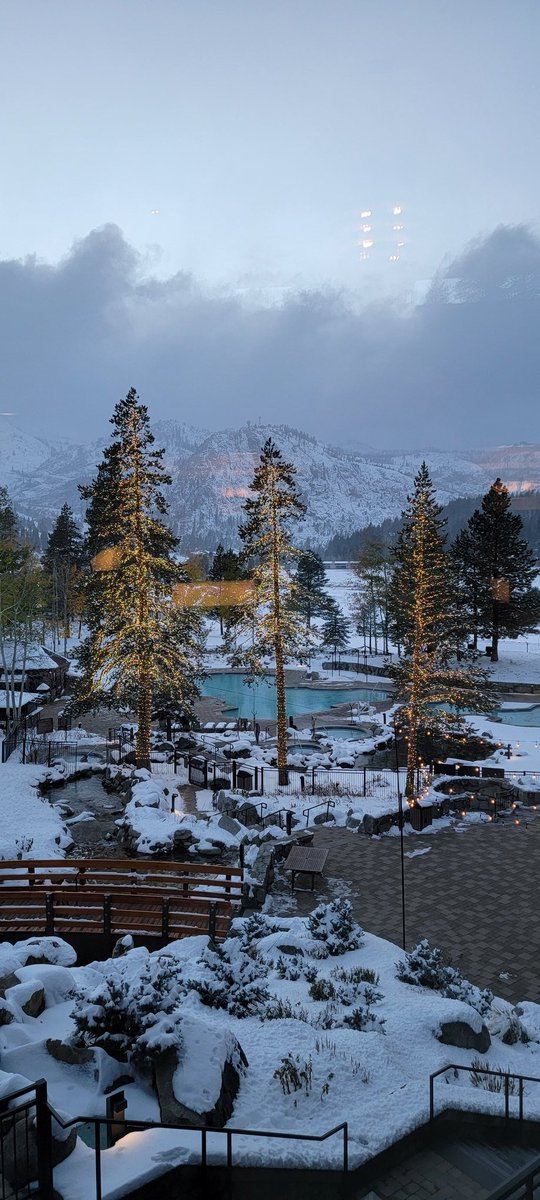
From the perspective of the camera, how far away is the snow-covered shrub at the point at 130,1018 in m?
6.77

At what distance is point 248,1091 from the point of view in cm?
678

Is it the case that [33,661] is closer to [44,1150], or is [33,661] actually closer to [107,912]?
[107,912]

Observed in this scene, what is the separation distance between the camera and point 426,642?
2289cm

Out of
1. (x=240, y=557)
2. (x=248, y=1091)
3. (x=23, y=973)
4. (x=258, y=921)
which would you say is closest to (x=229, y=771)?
(x=240, y=557)

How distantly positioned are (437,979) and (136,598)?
60.2ft

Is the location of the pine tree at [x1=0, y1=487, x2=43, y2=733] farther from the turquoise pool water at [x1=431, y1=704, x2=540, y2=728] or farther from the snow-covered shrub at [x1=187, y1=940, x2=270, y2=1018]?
the turquoise pool water at [x1=431, y1=704, x2=540, y2=728]

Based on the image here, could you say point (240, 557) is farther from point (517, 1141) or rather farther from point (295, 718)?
point (517, 1141)

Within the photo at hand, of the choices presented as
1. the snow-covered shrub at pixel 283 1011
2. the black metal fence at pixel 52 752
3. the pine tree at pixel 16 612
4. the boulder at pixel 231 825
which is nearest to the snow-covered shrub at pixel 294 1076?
the snow-covered shrub at pixel 283 1011

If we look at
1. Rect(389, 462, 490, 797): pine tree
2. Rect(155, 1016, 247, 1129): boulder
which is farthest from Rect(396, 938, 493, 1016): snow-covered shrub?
Rect(389, 462, 490, 797): pine tree

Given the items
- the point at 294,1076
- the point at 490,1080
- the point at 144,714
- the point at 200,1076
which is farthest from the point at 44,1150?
the point at 144,714

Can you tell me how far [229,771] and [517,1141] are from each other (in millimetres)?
19334

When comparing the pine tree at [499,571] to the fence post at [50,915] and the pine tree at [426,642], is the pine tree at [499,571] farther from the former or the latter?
the fence post at [50,915]

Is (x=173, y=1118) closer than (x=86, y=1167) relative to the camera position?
No

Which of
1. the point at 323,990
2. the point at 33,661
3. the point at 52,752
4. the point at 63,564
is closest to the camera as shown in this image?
the point at 323,990
